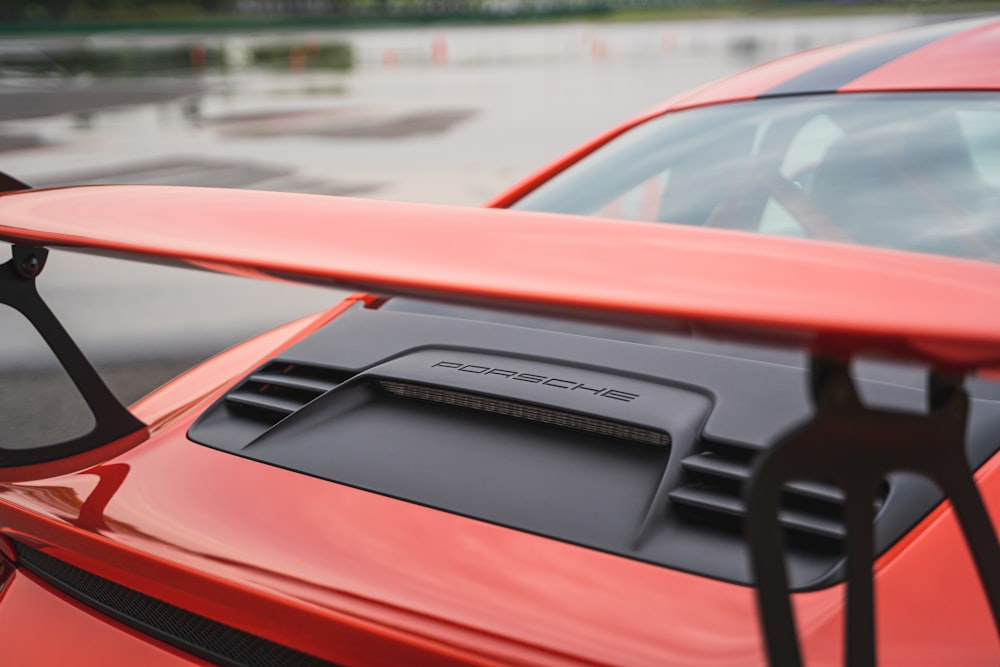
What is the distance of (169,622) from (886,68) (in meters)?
1.76

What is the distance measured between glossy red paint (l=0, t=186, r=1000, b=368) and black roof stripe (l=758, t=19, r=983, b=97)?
1370 millimetres

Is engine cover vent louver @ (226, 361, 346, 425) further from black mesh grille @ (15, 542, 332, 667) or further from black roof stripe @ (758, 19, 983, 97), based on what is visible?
black roof stripe @ (758, 19, 983, 97)

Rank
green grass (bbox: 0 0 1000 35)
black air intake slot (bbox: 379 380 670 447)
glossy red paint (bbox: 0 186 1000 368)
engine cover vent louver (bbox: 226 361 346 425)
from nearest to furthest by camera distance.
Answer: glossy red paint (bbox: 0 186 1000 368) → black air intake slot (bbox: 379 380 670 447) → engine cover vent louver (bbox: 226 361 346 425) → green grass (bbox: 0 0 1000 35)

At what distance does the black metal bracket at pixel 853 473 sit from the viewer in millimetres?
653

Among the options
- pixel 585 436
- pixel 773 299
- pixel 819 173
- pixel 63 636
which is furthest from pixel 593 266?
pixel 819 173

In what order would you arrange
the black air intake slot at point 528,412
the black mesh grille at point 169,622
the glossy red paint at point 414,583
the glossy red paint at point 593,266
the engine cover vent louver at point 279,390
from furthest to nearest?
1. the engine cover vent louver at point 279,390
2. the black air intake slot at point 528,412
3. the black mesh grille at point 169,622
4. the glossy red paint at point 414,583
5. the glossy red paint at point 593,266

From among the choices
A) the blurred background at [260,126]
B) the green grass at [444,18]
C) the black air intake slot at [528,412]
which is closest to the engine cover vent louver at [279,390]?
the black air intake slot at [528,412]

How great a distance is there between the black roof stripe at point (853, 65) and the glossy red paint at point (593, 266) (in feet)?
4.50

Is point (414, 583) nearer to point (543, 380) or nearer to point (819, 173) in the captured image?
point (543, 380)

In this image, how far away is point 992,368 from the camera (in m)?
0.60

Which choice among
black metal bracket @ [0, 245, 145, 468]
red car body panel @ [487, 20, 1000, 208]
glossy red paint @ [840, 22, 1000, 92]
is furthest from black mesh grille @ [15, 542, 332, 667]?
glossy red paint @ [840, 22, 1000, 92]

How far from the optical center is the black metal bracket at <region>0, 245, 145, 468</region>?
130 centimetres

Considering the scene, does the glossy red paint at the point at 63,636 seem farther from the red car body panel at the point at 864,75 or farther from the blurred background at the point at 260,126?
the red car body panel at the point at 864,75

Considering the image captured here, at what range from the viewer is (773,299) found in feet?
2.08
